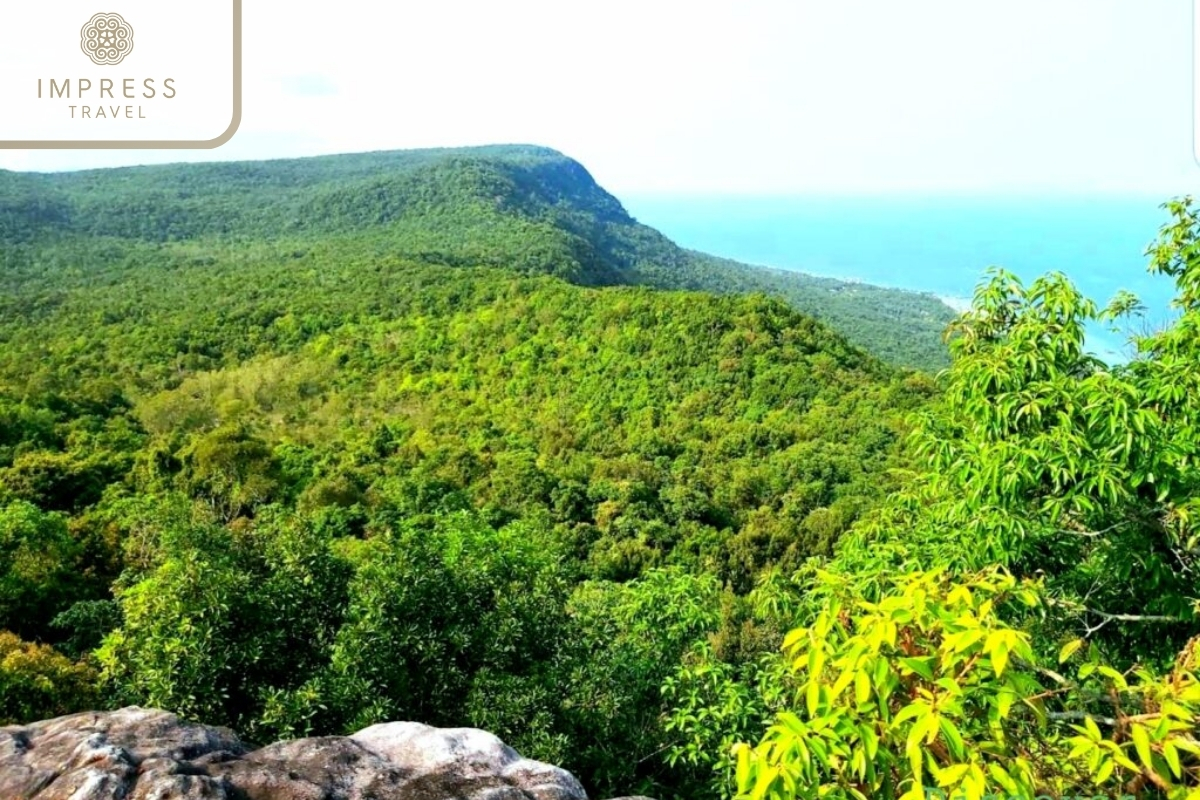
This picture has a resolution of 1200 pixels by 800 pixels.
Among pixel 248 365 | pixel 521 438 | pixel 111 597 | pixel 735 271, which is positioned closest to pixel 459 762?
pixel 111 597

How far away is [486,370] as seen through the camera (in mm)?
→ 35406

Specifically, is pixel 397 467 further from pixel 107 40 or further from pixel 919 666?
pixel 919 666

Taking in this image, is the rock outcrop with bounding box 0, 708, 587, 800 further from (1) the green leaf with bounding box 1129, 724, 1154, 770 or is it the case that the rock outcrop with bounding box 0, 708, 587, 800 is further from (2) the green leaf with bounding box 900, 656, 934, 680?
(1) the green leaf with bounding box 1129, 724, 1154, 770

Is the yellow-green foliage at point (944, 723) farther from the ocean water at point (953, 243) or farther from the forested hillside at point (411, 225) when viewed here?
the forested hillside at point (411, 225)

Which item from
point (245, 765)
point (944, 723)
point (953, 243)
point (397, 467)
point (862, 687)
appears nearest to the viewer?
point (944, 723)

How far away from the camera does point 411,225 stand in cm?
7175

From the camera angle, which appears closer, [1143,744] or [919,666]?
[1143,744]

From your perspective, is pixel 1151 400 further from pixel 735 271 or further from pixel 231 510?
pixel 735 271

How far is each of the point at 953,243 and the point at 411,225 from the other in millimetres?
75042

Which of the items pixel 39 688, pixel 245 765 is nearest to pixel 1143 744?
pixel 245 765

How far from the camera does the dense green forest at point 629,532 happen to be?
73.7 inches

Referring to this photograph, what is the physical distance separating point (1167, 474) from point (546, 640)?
4.32 metres

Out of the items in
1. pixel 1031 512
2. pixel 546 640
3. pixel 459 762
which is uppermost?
pixel 1031 512

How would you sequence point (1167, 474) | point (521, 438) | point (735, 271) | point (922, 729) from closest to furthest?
1. point (922, 729)
2. point (1167, 474)
3. point (521, 438)
4. point (735, 271)
